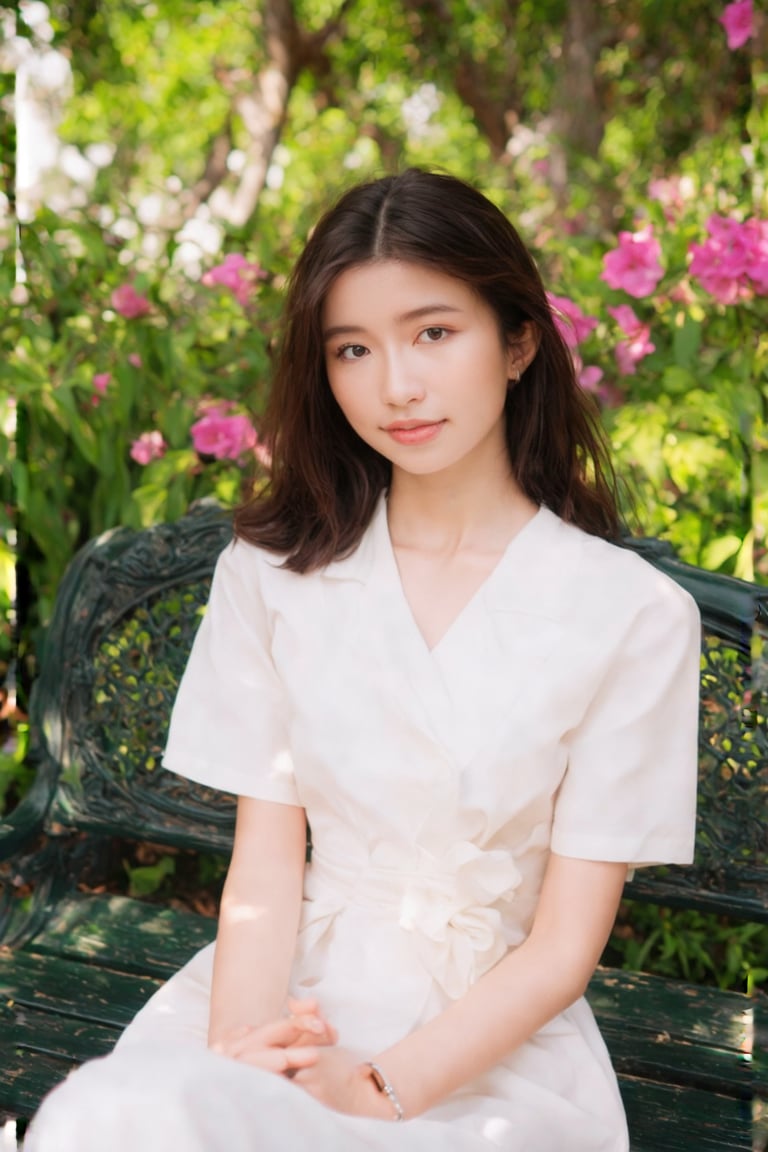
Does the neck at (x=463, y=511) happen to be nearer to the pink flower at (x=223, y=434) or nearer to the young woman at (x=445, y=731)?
the young woman at (x=445, y=731)

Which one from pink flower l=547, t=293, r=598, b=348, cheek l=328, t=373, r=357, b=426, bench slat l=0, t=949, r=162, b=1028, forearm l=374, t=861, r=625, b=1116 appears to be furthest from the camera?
pink flower l=547, t=293, r=598, b=348

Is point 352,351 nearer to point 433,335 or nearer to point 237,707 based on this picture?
point 433,335

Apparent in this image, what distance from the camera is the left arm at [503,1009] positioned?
1.58 meters

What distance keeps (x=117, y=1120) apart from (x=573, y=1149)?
74cm

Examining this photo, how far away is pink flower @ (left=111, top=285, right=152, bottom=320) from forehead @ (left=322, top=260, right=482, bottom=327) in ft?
5.35

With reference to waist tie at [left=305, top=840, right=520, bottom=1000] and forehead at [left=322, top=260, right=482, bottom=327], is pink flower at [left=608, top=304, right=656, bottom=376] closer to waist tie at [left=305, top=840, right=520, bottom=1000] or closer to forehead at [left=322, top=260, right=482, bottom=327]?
forehead at [left=322, top=260, right=482, bottom=327]

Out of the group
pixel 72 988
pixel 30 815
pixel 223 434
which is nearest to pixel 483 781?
pixel 72 988

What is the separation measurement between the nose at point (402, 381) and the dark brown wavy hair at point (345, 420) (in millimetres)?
142

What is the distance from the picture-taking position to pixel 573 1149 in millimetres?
1705

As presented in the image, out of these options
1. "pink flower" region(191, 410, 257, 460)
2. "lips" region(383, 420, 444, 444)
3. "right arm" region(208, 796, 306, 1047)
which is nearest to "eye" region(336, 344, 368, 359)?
"lips" region(383, 420, 444, 444)

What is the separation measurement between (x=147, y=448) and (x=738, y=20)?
2.00 m

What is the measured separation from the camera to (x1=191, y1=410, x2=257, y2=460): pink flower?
3092 millimetres

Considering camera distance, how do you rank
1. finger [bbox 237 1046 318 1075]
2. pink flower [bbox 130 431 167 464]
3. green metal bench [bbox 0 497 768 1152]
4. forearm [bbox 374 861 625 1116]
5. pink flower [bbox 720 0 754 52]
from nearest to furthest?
finger [bbox 237 1046 318 1075] → forearm [bbox 374 861 625 1116] → green metal bench [bbox 0 497 768 1152] → pink flower [bbox 130 431 167 464] → pink flower [bbox 720 0 754 52]

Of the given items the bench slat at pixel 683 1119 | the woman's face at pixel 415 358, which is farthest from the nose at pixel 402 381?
the bench slat at pixel 683 1119
